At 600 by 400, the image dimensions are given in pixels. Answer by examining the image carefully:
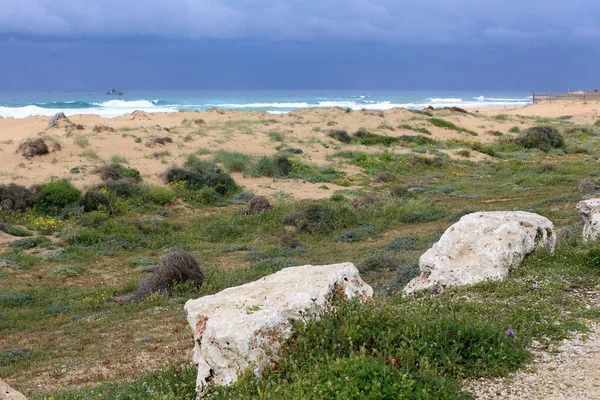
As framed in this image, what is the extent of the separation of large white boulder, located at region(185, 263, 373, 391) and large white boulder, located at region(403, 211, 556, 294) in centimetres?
220

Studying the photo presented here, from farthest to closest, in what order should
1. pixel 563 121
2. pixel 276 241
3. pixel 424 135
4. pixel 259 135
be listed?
1. pixel 563 121
2. pixel 424 135
3. pixel 259 135
4. pixel 276 241

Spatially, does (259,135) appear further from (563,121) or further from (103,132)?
(563,121)

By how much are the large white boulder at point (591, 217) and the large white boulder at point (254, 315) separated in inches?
204

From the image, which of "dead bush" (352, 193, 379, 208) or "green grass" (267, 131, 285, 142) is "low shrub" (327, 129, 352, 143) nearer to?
"green grass" (267, 131, 285, 142)

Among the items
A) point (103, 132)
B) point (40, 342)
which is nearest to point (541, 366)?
point (40, 342)

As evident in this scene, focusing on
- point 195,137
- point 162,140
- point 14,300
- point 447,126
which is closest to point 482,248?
point 14,300

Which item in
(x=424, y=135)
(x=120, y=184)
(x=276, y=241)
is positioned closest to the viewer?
(x=276, y=241)

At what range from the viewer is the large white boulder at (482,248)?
8.34 meters

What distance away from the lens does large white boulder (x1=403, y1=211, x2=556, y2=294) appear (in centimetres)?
834

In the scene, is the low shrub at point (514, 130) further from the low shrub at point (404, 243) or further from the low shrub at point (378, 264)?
the low shrub at point (378, 264)

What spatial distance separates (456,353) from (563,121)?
2278 inches

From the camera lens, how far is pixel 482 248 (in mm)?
8609

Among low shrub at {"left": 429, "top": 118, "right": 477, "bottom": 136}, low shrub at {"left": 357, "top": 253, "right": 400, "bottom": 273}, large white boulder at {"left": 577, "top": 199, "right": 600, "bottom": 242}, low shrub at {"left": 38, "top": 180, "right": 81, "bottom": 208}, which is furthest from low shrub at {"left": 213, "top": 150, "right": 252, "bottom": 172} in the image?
low shrub at {"left": 429, "top": 118, "right": 477, "bottom": 136}

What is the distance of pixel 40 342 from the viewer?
32.1 feet
